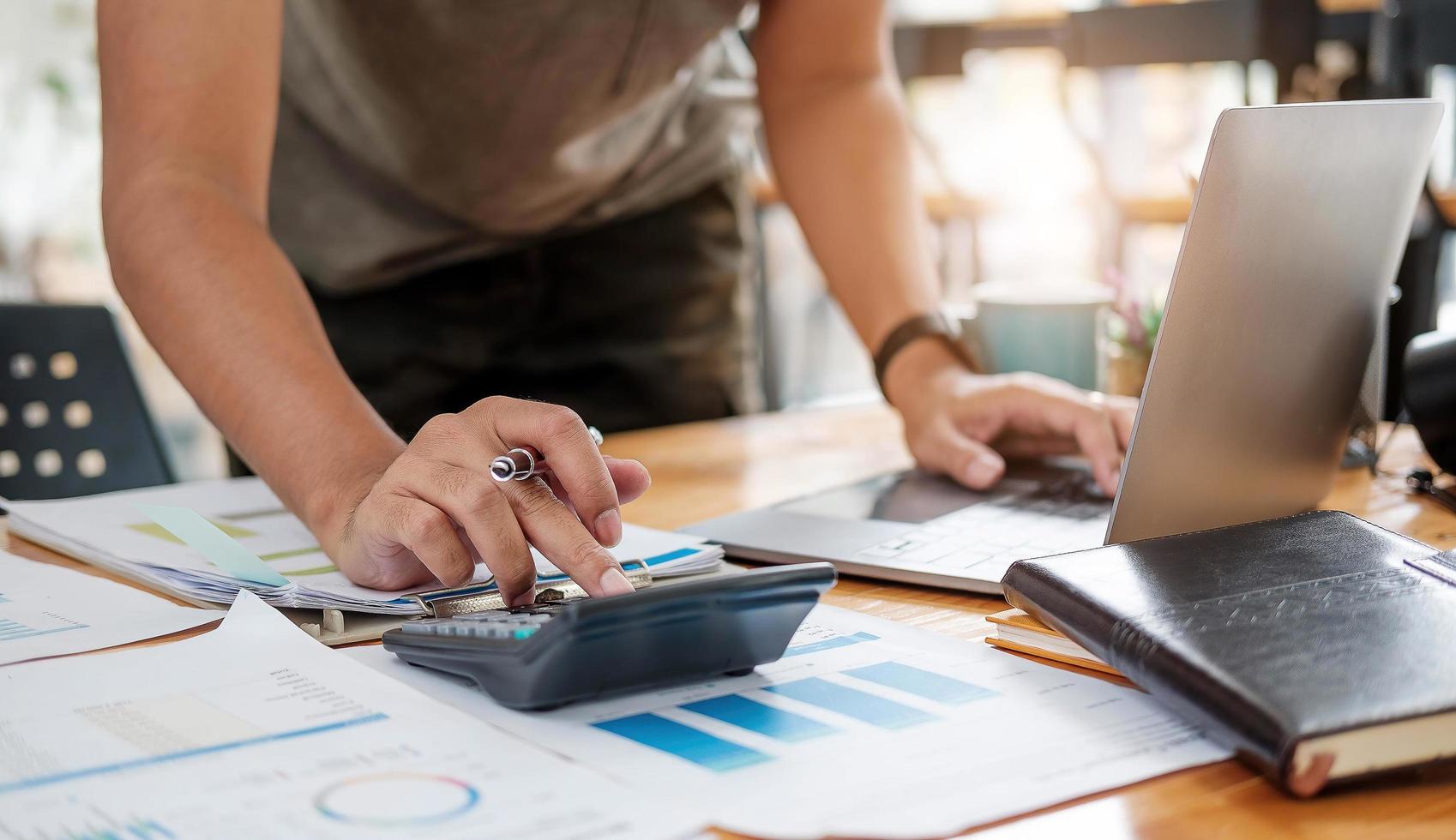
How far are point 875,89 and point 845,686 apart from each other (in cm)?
101

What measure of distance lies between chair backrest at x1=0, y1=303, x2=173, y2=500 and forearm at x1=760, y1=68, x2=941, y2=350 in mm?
715

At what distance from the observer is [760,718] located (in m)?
0.54

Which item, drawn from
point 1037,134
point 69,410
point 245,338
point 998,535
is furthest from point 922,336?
point 1037,134

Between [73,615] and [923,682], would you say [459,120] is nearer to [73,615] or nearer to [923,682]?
[73,615]

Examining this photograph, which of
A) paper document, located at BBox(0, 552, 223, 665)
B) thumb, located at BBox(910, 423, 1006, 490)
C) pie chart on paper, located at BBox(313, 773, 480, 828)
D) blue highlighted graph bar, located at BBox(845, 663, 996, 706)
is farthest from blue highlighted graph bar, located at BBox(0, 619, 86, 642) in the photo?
thumb, located at BBox(910, 423, 1006, 490)

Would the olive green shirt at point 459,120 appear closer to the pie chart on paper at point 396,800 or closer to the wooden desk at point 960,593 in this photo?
the wooden desk at point 960,593

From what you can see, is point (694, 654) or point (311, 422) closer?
point (694, 654)

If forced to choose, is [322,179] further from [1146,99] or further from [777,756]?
[1146,99]

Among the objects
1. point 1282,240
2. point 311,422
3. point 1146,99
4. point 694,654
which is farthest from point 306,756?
point 1146,99

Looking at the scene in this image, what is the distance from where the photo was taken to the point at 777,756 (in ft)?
1.65

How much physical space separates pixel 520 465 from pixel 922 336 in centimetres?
62

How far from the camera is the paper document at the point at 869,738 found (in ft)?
1.52

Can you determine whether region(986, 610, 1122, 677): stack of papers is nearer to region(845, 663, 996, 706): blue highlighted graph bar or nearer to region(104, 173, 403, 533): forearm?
region(845, 663, 996, 706): blue highlighted graph bar

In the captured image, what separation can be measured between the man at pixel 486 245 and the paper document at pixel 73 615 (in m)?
0.10
